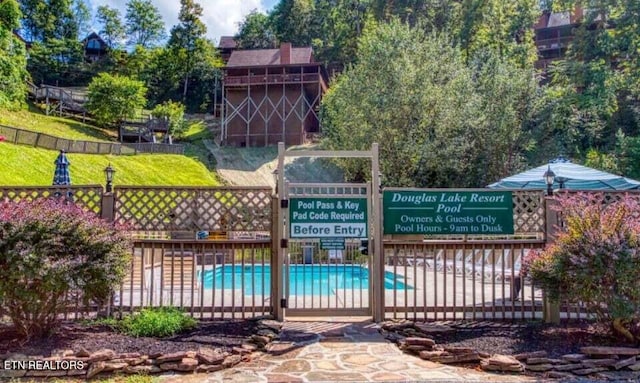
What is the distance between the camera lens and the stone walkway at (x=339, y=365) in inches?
167

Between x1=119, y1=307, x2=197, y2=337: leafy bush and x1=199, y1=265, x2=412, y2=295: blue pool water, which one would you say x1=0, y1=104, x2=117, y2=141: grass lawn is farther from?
x1=119, y1=307, x2=197, y2=337: leafy bush

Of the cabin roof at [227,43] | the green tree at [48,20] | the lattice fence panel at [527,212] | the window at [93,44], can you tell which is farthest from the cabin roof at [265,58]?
the lattice fence panel at [527,212]

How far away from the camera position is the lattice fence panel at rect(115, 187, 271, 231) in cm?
629

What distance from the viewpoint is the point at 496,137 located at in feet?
59.8

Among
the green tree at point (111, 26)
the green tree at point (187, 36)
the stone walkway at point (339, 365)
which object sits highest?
the green tree at point (111, 26)

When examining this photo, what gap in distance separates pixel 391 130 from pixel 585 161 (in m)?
8.59

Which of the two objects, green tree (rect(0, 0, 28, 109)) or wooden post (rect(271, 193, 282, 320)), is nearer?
wooden post (rect(271, 193, 282, 320))

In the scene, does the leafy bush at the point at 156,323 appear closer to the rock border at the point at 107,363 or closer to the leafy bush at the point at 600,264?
the rock border at the point at 107,363

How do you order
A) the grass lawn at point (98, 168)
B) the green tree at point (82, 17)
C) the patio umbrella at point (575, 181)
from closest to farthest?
the patio umbrella at point (575, 181)
the grass lawn at point (98, 168)
the green tree at point (82, 17)

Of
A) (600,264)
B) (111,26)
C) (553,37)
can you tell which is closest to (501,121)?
(600,264)

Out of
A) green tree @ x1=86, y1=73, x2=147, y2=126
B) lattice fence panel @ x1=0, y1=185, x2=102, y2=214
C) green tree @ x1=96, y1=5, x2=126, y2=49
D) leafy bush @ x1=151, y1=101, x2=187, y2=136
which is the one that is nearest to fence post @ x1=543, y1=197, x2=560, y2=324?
lattice fence panel @ x1=0, y1=185, x2=102, y2=214

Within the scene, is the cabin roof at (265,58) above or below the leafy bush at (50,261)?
above

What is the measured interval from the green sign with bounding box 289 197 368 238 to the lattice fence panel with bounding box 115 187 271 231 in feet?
1.40

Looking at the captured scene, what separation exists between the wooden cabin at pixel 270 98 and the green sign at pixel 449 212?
26.8 metres
